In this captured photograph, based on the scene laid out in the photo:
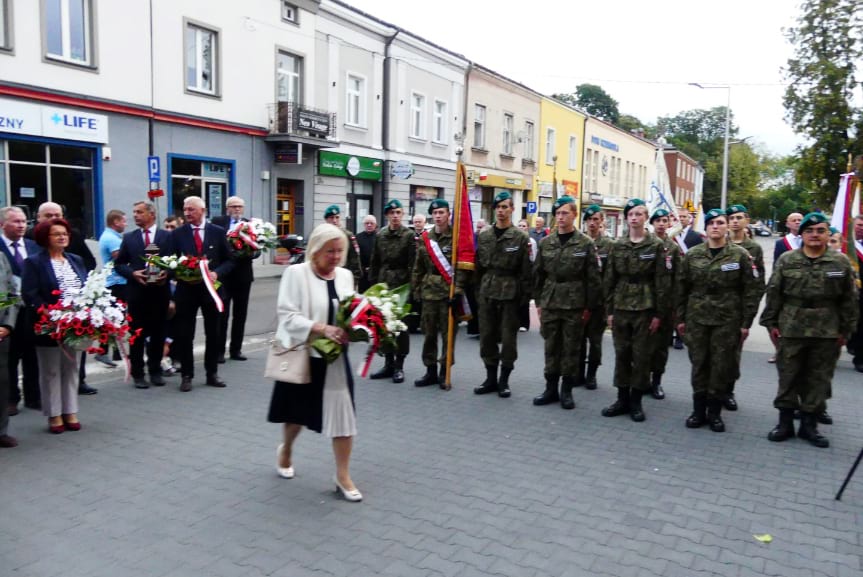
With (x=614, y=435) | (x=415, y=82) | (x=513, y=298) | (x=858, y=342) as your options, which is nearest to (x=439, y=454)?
(x=614, y=435)

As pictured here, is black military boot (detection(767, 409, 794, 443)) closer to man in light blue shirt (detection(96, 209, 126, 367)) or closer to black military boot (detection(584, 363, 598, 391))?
black military boot (detection(584, 363, 598, 391))

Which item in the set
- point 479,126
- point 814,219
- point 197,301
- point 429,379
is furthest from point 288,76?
point 814,219

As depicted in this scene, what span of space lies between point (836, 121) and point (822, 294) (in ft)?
38.9

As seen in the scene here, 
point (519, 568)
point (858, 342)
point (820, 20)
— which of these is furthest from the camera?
point (820, 20)

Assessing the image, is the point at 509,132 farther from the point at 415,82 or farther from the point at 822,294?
the point at 822,294

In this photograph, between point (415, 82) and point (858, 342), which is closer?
point (858, 342)

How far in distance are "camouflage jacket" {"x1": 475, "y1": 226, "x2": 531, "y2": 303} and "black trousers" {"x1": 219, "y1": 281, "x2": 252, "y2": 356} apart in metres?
3.07

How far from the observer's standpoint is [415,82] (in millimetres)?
28281

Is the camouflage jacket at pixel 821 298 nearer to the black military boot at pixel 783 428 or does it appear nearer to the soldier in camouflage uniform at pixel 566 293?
the black military boot at pixel 783 428

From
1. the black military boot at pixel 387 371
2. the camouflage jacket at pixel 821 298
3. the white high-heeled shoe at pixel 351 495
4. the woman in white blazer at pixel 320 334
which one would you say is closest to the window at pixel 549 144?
the black military boot at pixel 387 371

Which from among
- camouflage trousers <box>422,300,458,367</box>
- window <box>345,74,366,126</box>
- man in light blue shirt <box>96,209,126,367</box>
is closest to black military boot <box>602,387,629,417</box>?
camouflage trousers <box>422,300,458,367</box>

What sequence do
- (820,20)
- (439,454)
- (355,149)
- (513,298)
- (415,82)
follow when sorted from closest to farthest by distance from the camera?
1. (439,454)
2. (513,298)
3. (820,20)
4. (355,149)
5. (415,82)

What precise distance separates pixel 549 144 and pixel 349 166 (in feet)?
61.8

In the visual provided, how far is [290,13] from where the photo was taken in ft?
72.0
